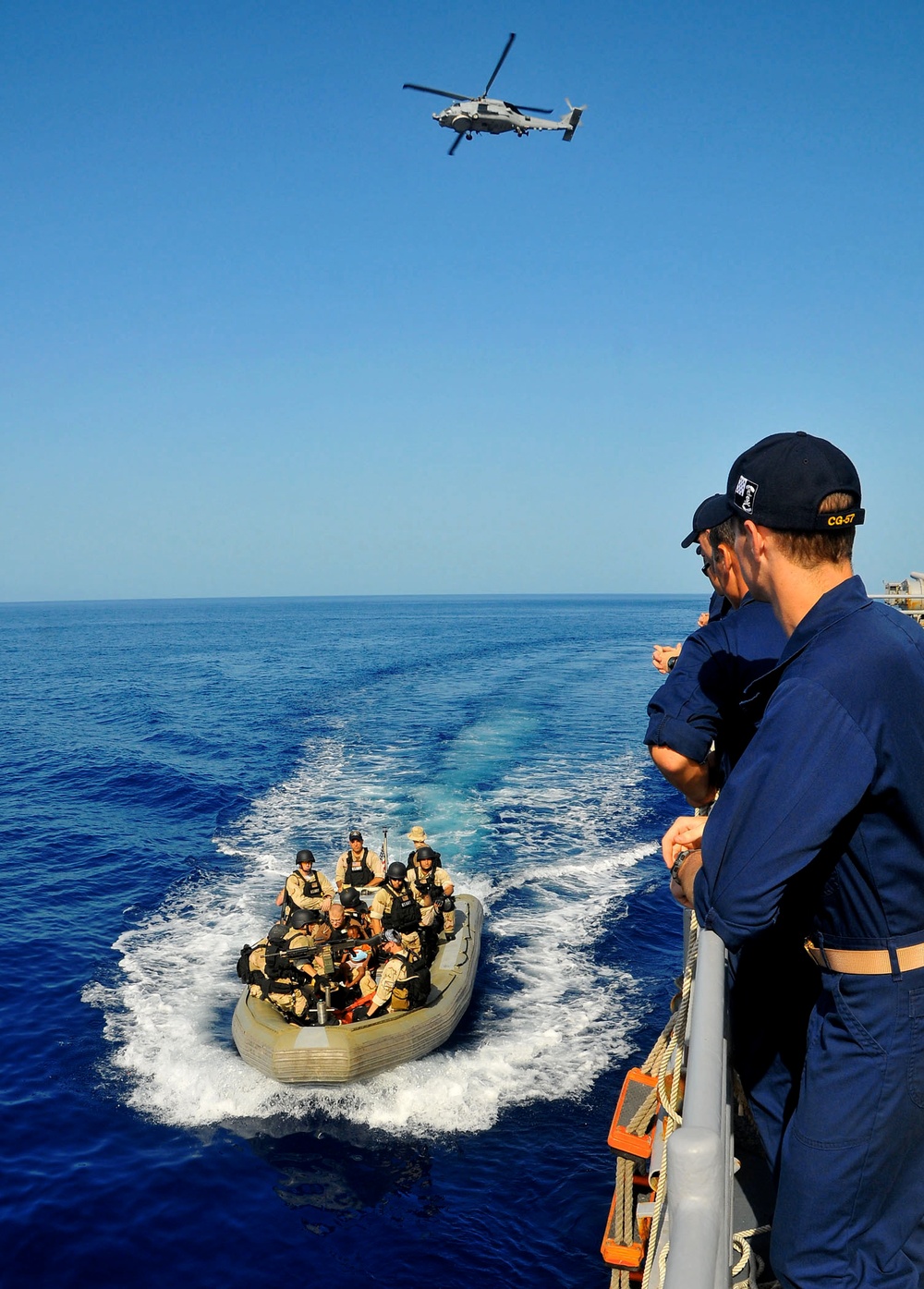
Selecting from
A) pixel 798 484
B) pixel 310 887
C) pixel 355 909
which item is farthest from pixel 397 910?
pixel 798 484

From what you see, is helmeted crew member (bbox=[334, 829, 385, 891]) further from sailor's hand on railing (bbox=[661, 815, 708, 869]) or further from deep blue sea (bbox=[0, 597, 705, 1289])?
sailor's hand on railing (bbox=[661, 815, 708, 869])

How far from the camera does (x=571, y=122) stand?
36.7 m

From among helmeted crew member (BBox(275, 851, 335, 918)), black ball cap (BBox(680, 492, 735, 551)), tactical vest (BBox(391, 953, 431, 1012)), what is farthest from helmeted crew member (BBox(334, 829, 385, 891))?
black ball cap (BBox(680, 492, 735, 551))

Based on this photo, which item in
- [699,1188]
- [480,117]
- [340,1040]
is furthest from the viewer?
[480,117]

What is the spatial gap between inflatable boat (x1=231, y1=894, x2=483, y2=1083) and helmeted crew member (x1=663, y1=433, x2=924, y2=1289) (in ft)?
40.5

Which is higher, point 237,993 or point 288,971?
point 288,971

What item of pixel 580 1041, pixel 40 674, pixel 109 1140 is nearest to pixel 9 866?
pixel 109 1140

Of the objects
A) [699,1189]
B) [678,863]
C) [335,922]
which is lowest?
[335,922]

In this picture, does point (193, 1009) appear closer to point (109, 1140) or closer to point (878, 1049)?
point (109, 1140)

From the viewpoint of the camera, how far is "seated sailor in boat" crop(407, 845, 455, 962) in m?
16.7

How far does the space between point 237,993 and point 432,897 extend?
13.2 feet

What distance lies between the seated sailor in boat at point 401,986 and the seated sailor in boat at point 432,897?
1622mm

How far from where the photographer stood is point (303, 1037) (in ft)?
44.7

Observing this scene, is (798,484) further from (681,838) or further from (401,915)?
(401,915)
